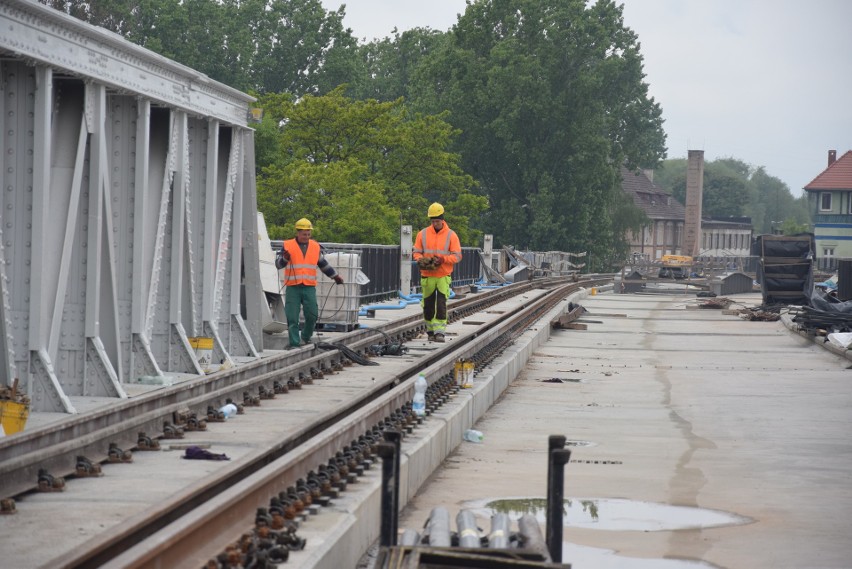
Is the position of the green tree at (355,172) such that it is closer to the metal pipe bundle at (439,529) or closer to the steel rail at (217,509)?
the steel rail at (217,509)

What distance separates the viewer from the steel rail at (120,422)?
25.5 feet

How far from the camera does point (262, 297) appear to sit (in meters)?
17.2

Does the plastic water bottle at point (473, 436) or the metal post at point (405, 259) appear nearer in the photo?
the plastic water bottle at point (473, 436)

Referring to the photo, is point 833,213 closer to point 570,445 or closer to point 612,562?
point 570,445

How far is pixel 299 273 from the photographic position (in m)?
17.2

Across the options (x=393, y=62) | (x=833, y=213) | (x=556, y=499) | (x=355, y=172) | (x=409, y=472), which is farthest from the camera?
(x=393, y=62)

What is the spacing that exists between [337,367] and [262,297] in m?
1.54

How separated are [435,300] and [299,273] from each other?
2332mm

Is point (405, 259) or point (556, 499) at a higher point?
point (405, 259)

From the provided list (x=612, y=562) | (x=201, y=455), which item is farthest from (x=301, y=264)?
(x=612, y=562)

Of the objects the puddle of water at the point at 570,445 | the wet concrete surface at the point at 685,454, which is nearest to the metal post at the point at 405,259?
the wet concrete surface at the point at 685,454

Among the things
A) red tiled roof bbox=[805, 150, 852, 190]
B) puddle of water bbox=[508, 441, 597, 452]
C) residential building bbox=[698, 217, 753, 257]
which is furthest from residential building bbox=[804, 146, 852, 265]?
puddle of water bbox=[508, 441, 597, 452]

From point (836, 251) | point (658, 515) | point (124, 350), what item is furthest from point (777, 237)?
point (836, 251)

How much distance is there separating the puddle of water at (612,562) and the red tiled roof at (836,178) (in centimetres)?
9939
